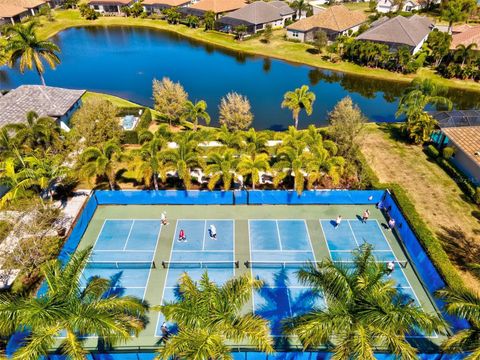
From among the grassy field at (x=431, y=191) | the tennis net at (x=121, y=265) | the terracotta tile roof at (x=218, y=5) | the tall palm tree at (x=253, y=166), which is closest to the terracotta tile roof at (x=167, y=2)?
the terracotta tile roof at (x=218, y=5)

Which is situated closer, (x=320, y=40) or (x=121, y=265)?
(x=121, y=265)

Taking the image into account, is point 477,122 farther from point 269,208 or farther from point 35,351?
point 35,351

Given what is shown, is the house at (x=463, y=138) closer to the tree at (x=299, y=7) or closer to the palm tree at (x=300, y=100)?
the palm tree at (x=300, y=100)

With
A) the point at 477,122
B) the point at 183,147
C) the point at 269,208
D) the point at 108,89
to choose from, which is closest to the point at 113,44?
the point at 108,89

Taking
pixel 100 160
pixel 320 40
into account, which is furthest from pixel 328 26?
pixel 100 160

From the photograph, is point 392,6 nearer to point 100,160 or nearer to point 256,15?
point 256,15

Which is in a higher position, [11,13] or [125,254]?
[11,13]

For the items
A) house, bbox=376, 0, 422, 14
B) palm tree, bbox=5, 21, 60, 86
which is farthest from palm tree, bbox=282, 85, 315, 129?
house, bbox=376, 0, 422, 14
